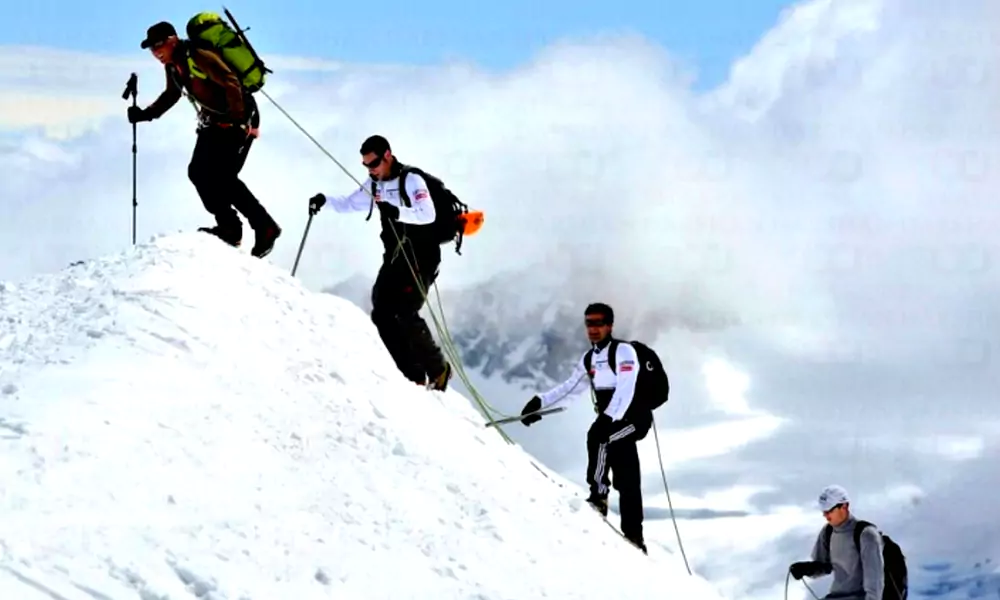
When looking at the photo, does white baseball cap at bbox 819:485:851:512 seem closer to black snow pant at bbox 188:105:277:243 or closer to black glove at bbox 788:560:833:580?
black glove at bbox 788:560:833:580

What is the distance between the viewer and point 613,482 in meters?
14.3

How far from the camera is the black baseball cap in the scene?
14.4 meters

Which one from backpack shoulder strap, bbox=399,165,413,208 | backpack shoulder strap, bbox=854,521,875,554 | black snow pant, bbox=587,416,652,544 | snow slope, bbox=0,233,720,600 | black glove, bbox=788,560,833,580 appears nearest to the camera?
snow slope, bbox=0,233,720,600

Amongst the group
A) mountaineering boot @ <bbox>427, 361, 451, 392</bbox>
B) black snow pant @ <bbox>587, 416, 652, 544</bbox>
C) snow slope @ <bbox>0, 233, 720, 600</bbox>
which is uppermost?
mountaineering boot @ <bbox>427, 361, 451, 392</bbox>

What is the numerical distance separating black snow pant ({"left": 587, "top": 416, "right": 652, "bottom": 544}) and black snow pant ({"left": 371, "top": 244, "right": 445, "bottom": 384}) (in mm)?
2142

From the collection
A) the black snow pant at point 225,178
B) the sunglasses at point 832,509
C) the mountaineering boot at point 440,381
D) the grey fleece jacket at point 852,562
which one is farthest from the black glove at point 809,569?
the black snow pant at point 225,178

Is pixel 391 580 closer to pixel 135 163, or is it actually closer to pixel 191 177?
pixel 191 177

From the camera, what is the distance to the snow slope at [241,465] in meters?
8.88

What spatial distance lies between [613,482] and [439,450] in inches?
113

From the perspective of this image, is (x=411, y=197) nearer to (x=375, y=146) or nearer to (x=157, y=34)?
(x=375, y=146)

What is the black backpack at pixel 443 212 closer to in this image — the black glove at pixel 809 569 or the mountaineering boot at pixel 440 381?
the mountaineering boot at pixel 440 381

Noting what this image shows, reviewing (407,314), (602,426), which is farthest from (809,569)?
(407,314)

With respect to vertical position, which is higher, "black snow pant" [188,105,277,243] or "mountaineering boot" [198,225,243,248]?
"black snow pant" [188,105,277,243]

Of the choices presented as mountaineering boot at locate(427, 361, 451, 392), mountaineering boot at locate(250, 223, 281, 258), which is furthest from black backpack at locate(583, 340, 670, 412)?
mountaineering boot at locate(250, 223, 281, 258)
